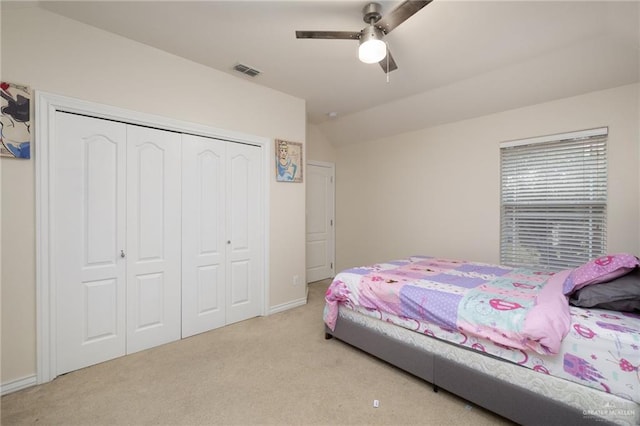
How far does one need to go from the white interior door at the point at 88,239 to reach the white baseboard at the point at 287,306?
1.53 m

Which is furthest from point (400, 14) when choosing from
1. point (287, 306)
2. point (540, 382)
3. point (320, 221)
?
point (320, 221)

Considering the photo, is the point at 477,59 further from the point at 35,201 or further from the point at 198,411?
the point at 35,201

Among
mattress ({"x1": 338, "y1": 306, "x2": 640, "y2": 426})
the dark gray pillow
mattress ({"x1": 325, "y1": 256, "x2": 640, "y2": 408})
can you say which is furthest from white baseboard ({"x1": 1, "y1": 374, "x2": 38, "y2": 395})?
the dark gray pillow

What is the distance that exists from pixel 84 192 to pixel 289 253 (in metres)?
2.17

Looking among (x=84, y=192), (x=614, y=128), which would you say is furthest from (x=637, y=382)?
(x=84, y=192)

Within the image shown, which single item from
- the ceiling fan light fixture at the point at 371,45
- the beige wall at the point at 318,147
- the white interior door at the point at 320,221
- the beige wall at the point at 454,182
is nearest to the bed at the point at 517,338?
the beige wall at the point at 454,182

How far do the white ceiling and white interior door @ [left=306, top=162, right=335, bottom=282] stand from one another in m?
1.71

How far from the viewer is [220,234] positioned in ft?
10.1

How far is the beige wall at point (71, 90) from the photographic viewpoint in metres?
1.99

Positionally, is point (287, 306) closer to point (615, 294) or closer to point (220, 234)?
point (220, 234)

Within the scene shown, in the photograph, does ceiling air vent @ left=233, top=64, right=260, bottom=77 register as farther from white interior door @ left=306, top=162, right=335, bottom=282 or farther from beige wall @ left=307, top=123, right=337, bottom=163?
white interior door @ left=306, top=162, right=335, bottom=282

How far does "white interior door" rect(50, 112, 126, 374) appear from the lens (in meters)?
2.19

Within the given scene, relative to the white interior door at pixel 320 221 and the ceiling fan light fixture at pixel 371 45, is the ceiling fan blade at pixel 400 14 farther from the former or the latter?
the white interior door at pixel 320 221

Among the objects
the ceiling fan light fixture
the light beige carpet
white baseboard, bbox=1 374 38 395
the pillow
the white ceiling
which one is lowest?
the light beige carpet
